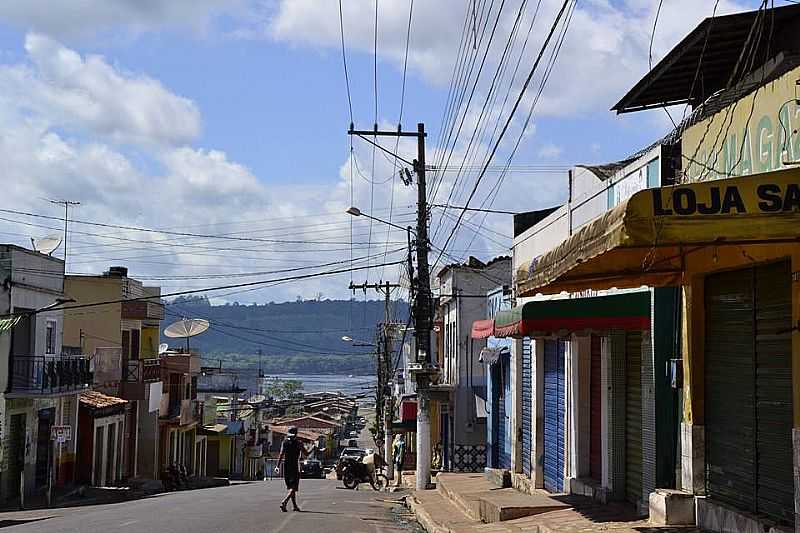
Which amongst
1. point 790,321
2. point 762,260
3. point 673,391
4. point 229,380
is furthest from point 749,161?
point 229,380

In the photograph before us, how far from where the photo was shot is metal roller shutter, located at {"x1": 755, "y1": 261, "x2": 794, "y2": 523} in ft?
32.4

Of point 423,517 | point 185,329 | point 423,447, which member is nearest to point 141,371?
point 185,329

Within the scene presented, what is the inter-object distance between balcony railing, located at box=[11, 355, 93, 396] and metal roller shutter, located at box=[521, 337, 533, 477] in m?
17.7

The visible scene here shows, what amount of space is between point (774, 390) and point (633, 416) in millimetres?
5311

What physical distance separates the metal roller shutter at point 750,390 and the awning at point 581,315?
7.26 feet

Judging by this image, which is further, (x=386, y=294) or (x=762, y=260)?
(x=386, y=294)

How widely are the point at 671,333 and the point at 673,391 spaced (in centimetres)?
71

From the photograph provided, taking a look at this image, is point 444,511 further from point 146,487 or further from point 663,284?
point 146,487

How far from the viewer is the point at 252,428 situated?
8338 cm

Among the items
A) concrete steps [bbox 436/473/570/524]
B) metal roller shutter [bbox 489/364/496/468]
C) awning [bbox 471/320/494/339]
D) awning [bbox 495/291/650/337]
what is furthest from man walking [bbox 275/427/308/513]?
metal roller shutter [bbox 489/364/496/468]

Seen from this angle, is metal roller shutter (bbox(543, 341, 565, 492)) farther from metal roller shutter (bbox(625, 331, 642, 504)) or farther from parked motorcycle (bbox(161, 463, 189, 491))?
parked motorcycle (bbox(161, 463, 189, 491))

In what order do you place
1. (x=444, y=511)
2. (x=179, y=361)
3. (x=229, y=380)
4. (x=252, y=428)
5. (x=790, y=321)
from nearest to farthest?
(x=790, y=321)
(x=444, y=511)
(x=179, y=361)
(x=252, y=428)
(x=229, y=380)

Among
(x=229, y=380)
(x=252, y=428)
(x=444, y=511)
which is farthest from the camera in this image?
(x=229, y=380)

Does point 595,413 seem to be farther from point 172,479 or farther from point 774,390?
point 172,479
